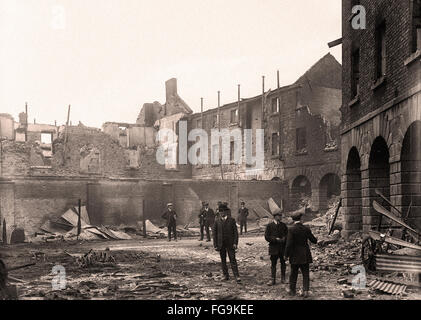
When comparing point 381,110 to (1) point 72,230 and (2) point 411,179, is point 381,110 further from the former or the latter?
(1) point 72,230

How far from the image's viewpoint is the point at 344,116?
56.4 feet

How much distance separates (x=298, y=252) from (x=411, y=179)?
4.39 m

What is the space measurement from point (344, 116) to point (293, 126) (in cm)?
1829

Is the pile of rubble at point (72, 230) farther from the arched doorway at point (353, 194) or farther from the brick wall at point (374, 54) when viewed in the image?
the brick wall at point (374, 54)

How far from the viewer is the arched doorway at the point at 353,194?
16.2 meters

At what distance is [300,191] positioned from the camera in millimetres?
34656

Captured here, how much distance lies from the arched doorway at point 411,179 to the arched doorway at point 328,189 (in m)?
21.1

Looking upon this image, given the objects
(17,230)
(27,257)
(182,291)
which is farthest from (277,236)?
(17,230)

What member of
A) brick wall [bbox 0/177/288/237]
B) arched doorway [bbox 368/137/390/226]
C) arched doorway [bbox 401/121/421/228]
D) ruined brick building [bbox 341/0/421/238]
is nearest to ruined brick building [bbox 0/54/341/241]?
brick wall [bbox 0/177/288/237]

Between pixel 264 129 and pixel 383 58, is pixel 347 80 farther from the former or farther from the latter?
pixel 264 129

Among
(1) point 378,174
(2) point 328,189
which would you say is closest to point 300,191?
(2) point 328,189

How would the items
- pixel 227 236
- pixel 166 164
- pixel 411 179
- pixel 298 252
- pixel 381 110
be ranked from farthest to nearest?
pixel 166 164
pixel 381 110
pixel 411 179
pixel 227 236
pixel 298 252

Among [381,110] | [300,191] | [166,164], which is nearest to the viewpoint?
[381,110]
